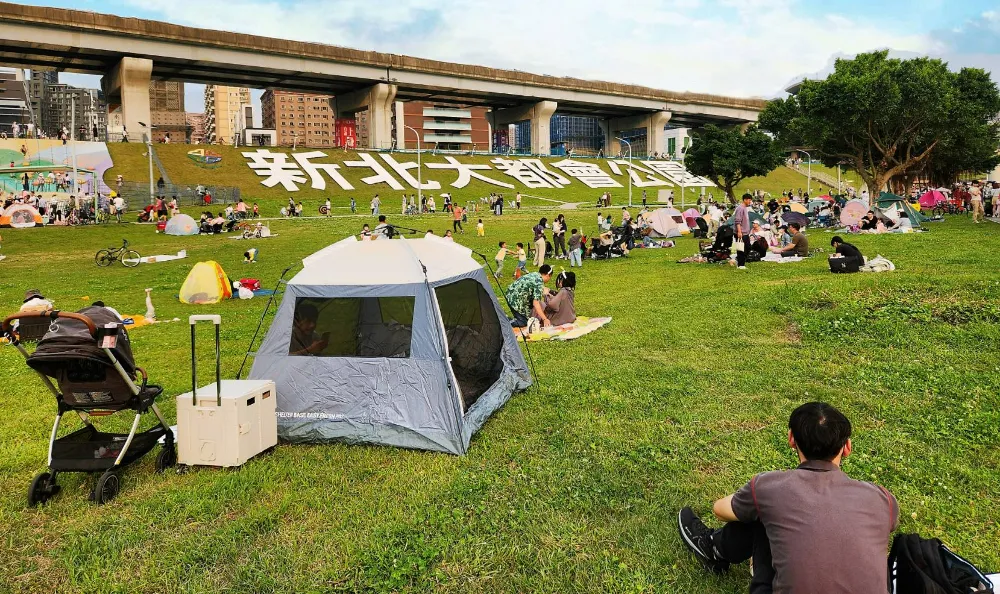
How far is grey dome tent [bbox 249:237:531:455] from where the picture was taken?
20.4 feet

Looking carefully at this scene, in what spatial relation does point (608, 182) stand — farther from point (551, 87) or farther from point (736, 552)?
point (736, 552)

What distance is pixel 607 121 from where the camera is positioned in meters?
91.4

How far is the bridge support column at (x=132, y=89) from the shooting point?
51.6 m

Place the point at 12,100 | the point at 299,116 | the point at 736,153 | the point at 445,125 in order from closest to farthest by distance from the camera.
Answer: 1. the point at 736,153
2. the point at 12,100
3. the point at 445,125
4. the point at 299,116

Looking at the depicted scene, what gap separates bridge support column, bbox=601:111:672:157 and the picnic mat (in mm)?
76041

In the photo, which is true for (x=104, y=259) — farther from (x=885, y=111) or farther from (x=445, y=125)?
(x=445, y=125)

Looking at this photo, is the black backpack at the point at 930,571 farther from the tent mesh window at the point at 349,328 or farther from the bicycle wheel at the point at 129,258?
the bicycle wheel at the point at 129,258

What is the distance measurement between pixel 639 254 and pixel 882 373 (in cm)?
1543

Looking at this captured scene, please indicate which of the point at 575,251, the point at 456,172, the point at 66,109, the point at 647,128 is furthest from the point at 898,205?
the point at 66,109

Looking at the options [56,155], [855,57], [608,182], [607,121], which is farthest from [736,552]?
[607,121]

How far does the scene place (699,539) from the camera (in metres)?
4.15

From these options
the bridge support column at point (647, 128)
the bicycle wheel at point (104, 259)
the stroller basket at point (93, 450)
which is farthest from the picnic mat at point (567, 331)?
the bridge support column at point (647, 128)

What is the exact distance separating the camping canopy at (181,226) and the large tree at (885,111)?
33.1m

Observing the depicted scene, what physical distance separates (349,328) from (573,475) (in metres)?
3.12
